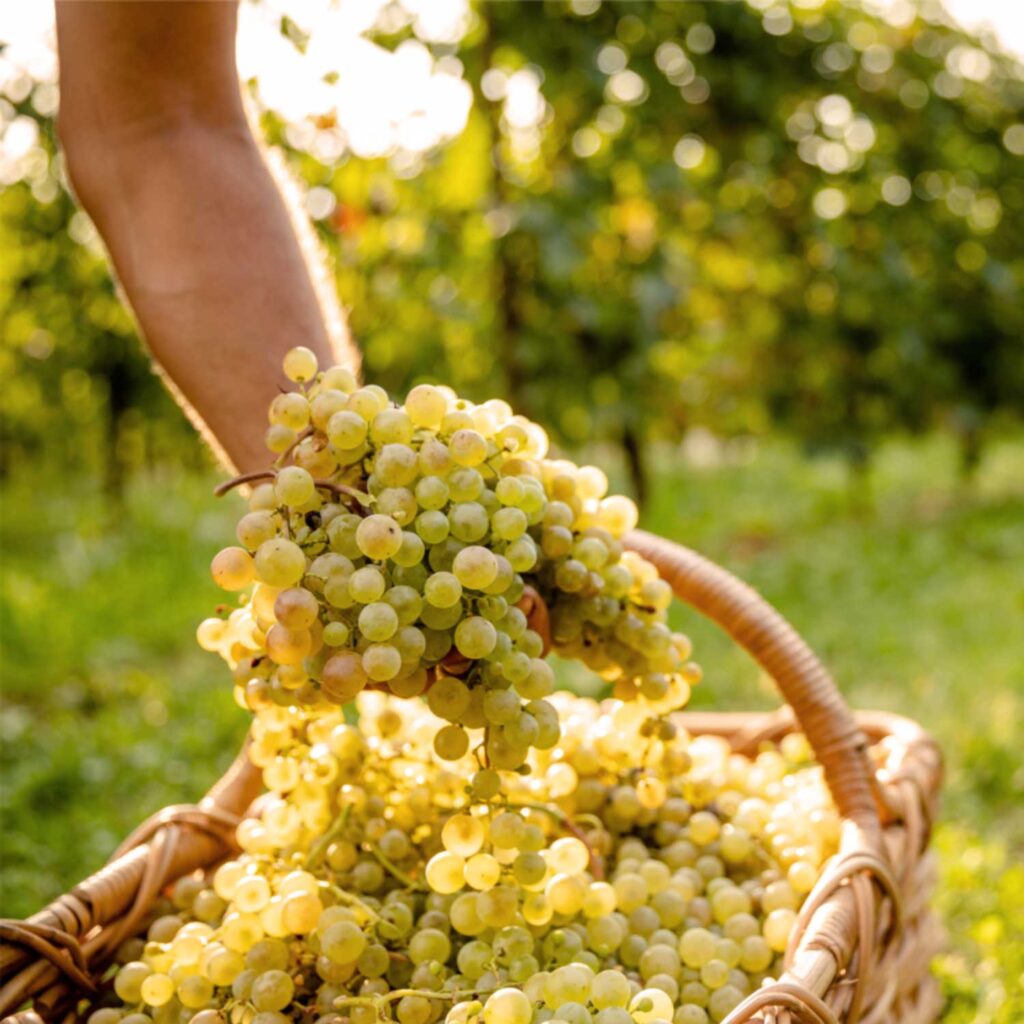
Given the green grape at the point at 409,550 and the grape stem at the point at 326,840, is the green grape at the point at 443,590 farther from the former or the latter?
the grape stem at the point at 326,840

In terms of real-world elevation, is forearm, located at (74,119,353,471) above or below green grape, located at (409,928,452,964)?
above

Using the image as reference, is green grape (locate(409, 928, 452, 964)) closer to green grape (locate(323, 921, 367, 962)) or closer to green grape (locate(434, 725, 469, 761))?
green grape (locate(323, 921, 367, 962))

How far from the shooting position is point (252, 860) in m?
1.06

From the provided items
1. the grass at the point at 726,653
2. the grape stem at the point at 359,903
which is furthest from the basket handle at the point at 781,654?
the grass at the point at 726,653

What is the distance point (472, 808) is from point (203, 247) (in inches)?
23.9

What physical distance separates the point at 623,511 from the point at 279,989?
0.52m

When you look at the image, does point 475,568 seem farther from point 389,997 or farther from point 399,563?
point 389,997

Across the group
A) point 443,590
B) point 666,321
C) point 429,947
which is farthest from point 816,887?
point 666,321

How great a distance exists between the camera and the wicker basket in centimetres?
92

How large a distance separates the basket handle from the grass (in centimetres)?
55

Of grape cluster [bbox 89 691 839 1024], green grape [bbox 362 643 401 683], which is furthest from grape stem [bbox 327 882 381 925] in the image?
green grape [bbox 362 643 401 683]

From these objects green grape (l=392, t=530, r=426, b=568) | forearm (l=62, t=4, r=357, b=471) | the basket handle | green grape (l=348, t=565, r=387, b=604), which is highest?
forearm (l=62, t=4, r=357, b=471)

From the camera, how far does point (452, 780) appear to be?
110cm

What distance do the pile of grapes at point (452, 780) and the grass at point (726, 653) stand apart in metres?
0.62
